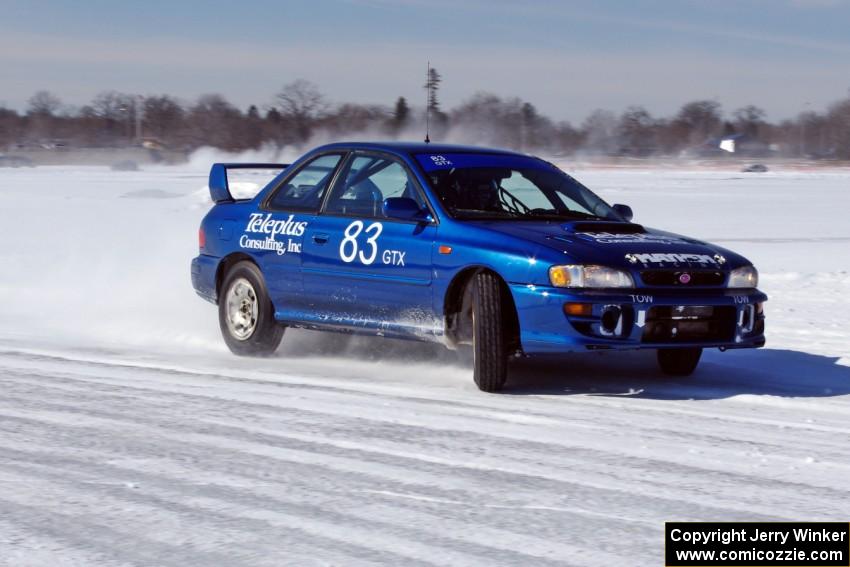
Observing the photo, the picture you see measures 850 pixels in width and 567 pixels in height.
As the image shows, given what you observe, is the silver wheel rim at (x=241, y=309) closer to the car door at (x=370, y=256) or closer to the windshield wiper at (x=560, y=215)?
the car door at (x=370, y=256)

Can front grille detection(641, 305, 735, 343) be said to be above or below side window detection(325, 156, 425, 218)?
below

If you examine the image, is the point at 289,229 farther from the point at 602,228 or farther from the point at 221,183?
the point at 602,228

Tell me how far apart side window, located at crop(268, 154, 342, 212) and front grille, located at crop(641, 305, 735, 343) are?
2482 mm

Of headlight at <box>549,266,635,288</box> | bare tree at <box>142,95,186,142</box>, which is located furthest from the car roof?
bare tree at <box>142,95,186,142</box>

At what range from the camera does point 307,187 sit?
8602mm

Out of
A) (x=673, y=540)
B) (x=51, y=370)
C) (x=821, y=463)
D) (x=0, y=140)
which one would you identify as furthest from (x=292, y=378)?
(x=0, y=140)

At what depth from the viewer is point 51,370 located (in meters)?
7.97

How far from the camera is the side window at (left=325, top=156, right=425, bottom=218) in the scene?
8.01 metres

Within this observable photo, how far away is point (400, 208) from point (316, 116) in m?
47.0

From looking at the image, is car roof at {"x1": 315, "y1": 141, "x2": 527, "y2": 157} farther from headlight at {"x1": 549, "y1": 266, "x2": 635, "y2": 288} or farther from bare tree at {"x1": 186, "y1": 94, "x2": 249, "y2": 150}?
bare tree at {"x1": 186, "y1": 94, "x2": 249, "y2": 150}

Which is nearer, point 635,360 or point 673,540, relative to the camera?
point 673,540

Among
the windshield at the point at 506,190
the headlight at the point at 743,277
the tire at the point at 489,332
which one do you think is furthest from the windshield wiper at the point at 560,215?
the headlight at the point at 743,277

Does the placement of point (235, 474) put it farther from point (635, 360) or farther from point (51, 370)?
point (635, 360)

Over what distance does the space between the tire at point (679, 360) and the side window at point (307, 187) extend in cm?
239
